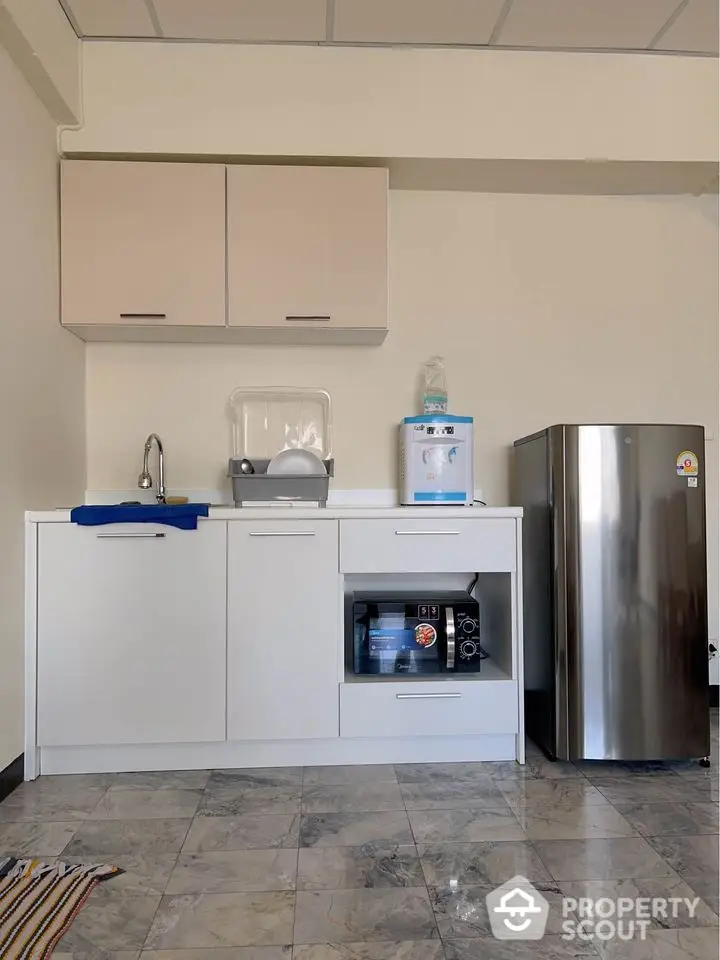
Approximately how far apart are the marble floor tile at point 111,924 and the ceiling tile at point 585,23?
2843mm

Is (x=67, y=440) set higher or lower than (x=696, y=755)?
higher

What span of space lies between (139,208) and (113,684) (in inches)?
65.6

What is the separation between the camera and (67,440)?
244cm

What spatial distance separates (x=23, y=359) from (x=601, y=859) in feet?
7.06

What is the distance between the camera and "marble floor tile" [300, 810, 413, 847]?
166cm

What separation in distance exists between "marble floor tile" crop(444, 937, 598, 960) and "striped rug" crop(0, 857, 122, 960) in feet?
2.57

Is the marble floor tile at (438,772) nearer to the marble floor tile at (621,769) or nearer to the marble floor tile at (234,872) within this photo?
the marble floor tile at (621,769)

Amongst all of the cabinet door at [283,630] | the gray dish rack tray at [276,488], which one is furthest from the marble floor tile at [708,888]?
the gray dish rack tray at [276,488]

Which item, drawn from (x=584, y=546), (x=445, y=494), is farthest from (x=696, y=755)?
(x=445, y=494)

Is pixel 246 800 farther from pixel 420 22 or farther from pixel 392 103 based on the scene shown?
pixel 420 22

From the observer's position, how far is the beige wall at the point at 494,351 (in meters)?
2.68

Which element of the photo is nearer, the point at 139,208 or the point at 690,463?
the point at 690,463

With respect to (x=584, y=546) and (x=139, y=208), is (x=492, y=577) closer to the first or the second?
(x=584, y=546)

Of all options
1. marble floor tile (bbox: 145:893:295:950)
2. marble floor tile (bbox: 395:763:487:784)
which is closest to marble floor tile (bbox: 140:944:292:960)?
marble floor tile (bbox: 145:893:295:950)
